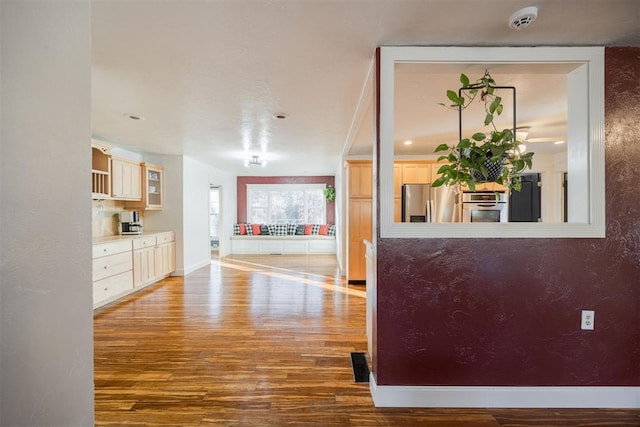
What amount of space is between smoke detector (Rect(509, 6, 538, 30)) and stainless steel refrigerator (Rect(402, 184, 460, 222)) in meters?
3.57

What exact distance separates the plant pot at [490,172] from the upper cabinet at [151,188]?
16.8 ft

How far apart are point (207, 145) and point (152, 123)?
1225 mm

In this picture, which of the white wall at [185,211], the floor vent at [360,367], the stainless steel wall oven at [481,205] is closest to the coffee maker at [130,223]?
the white wall at [185,211]

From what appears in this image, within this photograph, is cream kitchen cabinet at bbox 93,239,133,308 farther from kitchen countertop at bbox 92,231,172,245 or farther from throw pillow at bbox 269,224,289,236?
throw pillow at bbox 269,224,289,236

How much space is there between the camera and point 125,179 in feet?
15.6

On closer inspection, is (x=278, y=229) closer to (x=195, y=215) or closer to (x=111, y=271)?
(x=195, y=215)

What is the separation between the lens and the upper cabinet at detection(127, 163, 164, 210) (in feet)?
17.1

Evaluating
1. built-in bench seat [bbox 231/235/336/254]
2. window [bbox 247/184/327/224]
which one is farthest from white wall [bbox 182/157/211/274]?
window [bbox 247/184/327/224]

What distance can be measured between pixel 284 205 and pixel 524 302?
316 inches

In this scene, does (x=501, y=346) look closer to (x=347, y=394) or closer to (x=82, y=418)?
(x=347, y=394)

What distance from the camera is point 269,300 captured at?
4.25 m

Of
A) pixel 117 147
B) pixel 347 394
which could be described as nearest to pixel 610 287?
pixel 347 394

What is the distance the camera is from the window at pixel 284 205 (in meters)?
9.52

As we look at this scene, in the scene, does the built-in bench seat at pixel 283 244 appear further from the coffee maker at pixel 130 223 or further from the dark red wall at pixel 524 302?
the dark red wall at pixel 524 302
